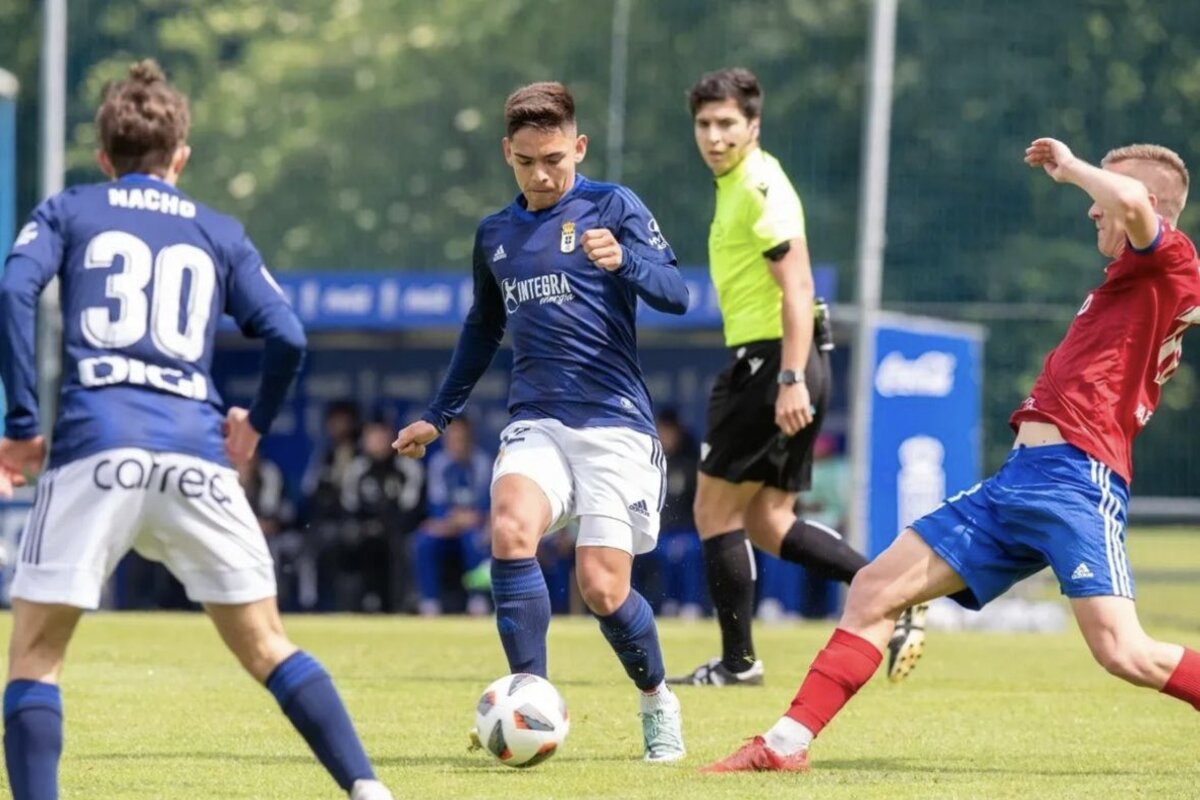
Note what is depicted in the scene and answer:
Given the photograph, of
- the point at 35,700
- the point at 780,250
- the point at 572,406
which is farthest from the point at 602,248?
the point at 780,250

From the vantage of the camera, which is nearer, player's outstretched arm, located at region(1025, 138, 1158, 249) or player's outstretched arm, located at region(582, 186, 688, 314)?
player's outstretched arm, located at region(1025, 138, 1158, 249)

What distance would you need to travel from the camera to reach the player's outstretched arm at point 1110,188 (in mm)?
6703

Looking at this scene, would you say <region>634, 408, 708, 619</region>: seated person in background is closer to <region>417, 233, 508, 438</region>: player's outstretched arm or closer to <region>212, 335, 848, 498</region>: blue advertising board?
<region>212, 335, 848, 498</region>: blue advertising board

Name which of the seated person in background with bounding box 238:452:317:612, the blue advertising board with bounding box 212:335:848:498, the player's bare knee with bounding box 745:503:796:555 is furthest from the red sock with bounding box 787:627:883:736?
the blue advertising board with bounding box 212:335:848:498

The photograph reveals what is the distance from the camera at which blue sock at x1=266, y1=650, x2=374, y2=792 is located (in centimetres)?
568

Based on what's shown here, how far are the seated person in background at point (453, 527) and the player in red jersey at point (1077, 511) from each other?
12416 mm

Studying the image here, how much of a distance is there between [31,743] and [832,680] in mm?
2570

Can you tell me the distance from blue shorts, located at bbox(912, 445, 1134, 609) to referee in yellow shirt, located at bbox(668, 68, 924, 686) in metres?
2.90

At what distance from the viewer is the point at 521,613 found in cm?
737

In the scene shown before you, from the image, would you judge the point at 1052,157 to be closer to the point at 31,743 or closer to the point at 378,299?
the point at 31,743

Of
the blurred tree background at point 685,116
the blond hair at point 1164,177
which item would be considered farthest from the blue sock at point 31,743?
the blurred tree background at point 685,116

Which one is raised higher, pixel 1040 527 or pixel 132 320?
pixel 132 320

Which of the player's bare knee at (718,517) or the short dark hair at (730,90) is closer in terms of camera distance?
the short dark hair at (730,90)

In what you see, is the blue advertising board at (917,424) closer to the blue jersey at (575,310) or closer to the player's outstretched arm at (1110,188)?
the blue jersey at (575,310)
